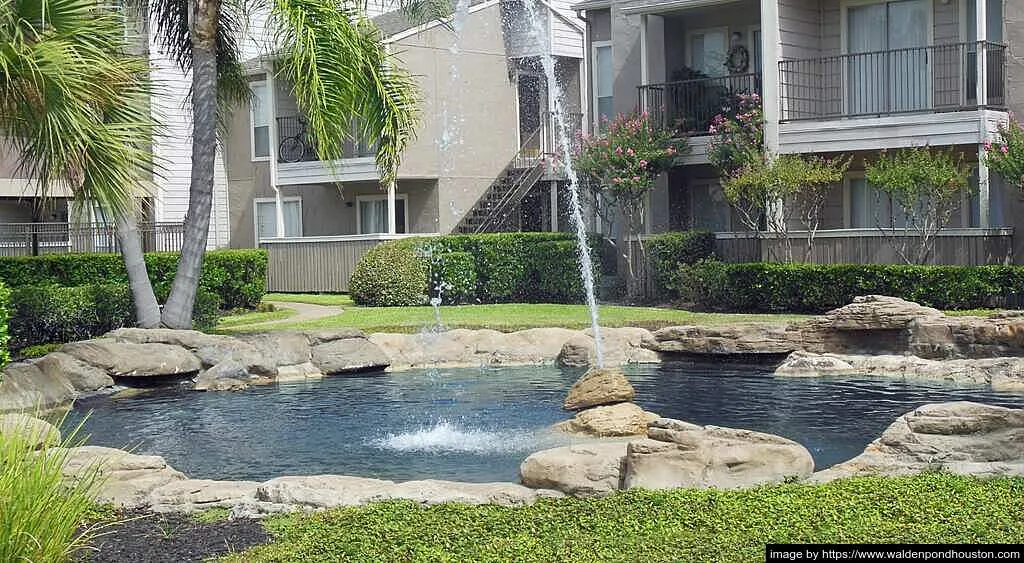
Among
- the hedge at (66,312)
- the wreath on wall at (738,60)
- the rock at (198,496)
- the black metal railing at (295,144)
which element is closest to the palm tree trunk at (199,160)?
Answer: the hedge at (66,312)

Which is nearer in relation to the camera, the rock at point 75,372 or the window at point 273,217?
the rock at point 75,372

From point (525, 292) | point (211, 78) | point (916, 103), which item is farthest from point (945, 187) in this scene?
point (211, 78)

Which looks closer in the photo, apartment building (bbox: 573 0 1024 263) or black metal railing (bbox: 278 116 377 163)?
apartment building (bbox: 573 0 1024 263)

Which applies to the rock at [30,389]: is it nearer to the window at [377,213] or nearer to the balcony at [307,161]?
the balcony at [307,161]

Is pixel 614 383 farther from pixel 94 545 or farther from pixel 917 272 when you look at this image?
pixel 917 272

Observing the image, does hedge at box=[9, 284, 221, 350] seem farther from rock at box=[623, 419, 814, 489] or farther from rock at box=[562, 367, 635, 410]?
rock at box=[623, 419, 814, 489]

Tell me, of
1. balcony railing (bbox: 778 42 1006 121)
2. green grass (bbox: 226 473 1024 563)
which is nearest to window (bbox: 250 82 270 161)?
balcony railing (bbox: 778 42 1006 121)

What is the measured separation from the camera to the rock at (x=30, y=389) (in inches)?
579

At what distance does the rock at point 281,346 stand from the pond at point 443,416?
2.79 feet

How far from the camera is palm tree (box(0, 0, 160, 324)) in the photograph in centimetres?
1283

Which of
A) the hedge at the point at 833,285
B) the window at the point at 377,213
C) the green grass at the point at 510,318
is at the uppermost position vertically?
the window at the point at 377,213

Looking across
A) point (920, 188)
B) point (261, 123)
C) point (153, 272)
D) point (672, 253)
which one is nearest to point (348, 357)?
point (153, 272)

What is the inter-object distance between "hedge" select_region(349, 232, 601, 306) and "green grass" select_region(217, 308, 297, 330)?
2.13m

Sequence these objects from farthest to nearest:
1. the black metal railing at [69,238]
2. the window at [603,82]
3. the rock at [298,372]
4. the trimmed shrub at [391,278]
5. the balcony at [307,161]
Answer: the black metal railing at [69,238] < the balcony at [307,161] < the window at [603,82] < the trimmed shrub at [391,278] < the rock at [298,372]
